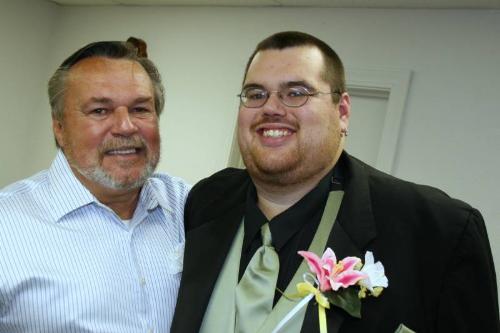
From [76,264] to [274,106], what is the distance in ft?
2.48

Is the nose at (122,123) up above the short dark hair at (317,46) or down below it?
below

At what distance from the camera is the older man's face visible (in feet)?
5.51

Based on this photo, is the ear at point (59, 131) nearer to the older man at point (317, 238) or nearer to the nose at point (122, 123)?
the nose at point (122, 123)

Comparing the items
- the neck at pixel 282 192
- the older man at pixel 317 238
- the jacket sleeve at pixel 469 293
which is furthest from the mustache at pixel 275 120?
the jacket sleeve at pixel 469 293

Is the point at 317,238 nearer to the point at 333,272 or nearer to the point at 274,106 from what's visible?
the point at 333,272

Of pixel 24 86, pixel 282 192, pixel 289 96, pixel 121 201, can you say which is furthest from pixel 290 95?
pixel 24 86

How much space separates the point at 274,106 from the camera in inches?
60.1

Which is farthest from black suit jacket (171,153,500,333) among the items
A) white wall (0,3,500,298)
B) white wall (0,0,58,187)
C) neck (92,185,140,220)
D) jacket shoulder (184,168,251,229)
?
white wall (0,0,58,187)

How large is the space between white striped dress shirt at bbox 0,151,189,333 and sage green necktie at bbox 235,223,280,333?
31 centimetres

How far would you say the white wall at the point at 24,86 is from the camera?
5.64 metres

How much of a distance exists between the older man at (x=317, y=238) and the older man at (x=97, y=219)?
0.44ft

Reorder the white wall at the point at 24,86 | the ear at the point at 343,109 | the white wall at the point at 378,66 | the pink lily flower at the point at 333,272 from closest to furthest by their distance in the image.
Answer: the pink lily flower at the point at 333,272, the ear at the point at 343,109, the white wall at the point at 378,66, the white wall at the point at 24,86

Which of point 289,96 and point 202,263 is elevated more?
point 289,96

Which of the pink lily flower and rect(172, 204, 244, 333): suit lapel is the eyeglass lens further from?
the pink lily flower
